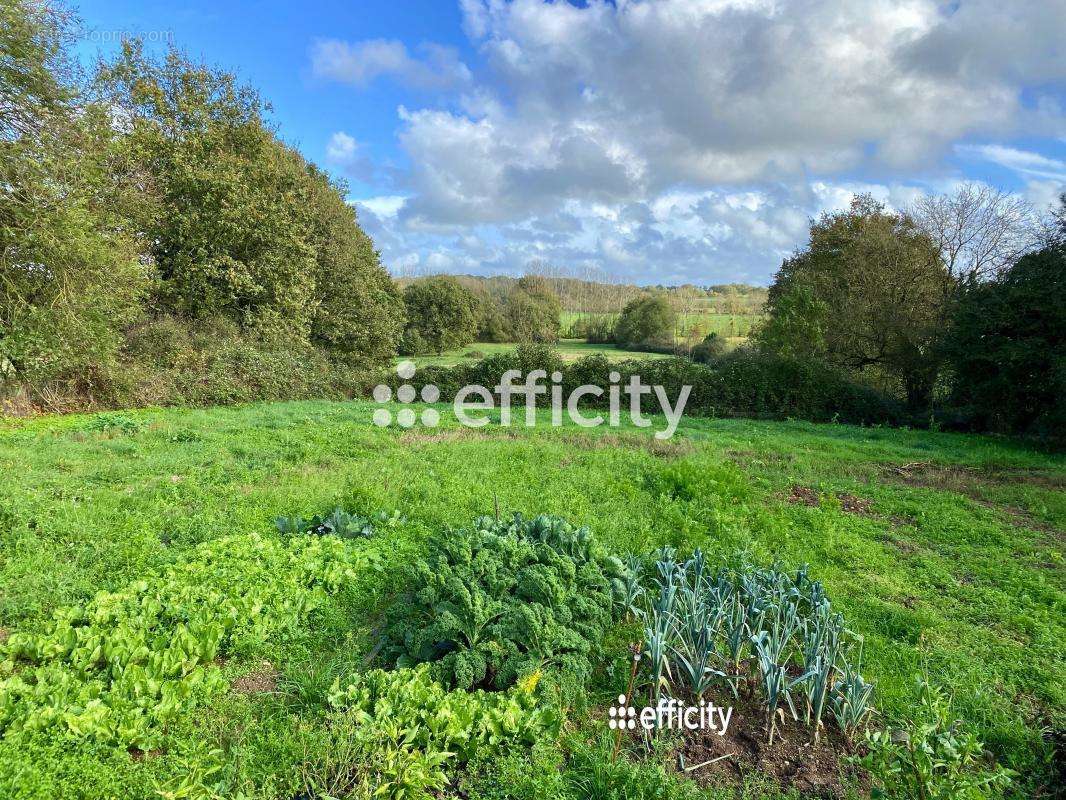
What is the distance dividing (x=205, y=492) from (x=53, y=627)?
9.83 feet

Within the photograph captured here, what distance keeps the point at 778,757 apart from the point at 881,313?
18.2 metres

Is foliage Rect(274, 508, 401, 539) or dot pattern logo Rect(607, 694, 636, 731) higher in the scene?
foliage Rect(274, 508, 401, 539)

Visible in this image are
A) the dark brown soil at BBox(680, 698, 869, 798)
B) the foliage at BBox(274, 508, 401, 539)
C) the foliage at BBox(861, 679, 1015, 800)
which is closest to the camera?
the foliage at BBox(861, 679, 1015, 800)

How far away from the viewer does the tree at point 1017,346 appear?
471 inches

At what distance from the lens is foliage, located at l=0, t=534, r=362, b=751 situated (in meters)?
2.59

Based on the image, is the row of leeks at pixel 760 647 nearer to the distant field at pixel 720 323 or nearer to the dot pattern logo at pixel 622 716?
the dot pattern logo at pixel 622 716

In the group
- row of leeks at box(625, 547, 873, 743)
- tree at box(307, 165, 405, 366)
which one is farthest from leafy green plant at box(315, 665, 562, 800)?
tree at box(307, 165, 405, 366)

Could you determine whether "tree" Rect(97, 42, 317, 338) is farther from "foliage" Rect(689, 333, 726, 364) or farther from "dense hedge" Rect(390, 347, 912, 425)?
"foliage" Rect(689, 333, 726, 364)

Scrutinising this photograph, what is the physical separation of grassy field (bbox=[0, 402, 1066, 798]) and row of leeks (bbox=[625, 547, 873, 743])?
40 centimetres

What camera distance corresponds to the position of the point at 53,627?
3.39 m

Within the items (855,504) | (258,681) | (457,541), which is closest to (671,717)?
(457,541)

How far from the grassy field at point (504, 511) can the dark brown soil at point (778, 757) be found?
0.55 meters

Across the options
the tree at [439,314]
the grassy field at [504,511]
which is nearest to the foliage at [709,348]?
the grassy field at [504,511]

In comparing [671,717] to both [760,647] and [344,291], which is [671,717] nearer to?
[760,647]
